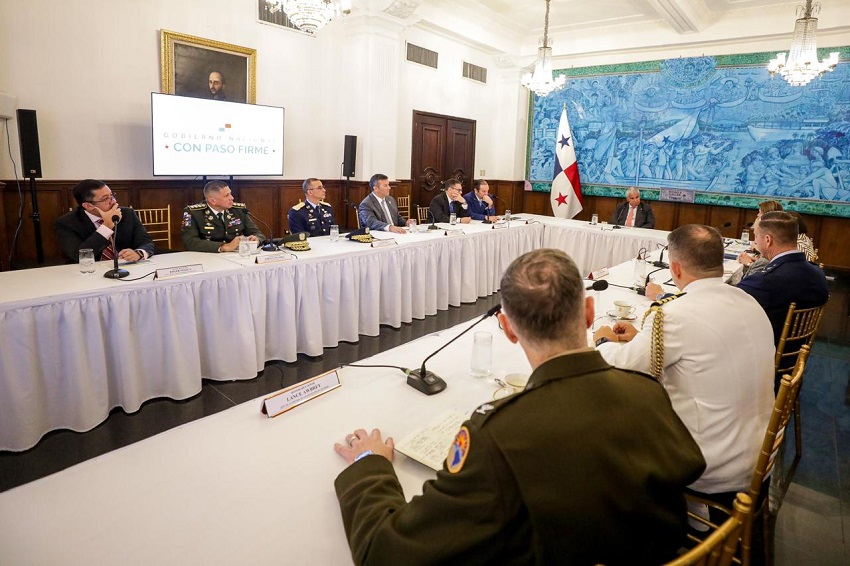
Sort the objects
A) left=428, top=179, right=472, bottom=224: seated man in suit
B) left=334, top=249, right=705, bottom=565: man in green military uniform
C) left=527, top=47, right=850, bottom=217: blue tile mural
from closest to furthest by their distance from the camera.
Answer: left=334, top=249, right=705, bottom=565: man in green military uniform < left=428, top=179, right=472, bottom=224: seated man in suit < left=527, top=47, right=850, bottom=217: blue tile mural

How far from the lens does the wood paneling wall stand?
452 cm

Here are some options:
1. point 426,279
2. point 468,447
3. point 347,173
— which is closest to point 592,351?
Result: point 468,447

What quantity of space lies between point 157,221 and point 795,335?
544 cm

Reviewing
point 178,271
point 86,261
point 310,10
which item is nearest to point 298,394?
point 178,271

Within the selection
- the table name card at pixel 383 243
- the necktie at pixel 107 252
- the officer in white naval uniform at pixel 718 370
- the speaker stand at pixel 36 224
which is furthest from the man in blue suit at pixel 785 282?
the speaker stand at pixel 36 224

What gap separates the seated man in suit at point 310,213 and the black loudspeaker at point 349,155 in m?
2.02

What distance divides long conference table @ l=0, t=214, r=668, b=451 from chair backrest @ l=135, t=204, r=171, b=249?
1.92 metres

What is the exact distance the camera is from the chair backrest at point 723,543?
2.40 ft

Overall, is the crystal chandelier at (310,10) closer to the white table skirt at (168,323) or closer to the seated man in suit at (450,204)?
the white table skirt at (168,323)

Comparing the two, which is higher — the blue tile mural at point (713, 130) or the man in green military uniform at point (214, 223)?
the blue tile mural at point (713, 130)

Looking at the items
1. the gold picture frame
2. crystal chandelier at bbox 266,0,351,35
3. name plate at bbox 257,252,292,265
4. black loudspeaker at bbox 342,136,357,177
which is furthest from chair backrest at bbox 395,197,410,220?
name plate at bbox 257,252,292,265

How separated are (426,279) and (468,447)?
12.2 ft

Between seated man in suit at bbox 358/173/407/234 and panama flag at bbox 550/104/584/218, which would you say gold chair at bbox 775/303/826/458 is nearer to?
seated man in suit at bbox 358/173/407/234

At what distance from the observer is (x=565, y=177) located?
8.41 m
